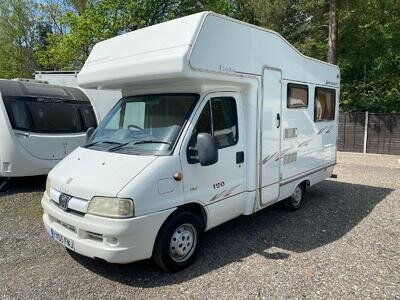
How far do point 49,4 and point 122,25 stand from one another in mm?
14352

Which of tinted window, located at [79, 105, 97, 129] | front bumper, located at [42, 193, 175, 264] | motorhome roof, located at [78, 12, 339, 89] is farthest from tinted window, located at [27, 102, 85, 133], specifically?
front bumper, located at [42, 193, 175, 264]

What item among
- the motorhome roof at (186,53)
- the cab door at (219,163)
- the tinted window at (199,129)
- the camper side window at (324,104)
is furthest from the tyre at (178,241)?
the camper side window at (324,104)

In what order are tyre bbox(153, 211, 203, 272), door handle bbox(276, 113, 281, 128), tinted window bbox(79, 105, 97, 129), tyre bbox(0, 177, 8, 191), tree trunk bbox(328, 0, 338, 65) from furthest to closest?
tree trunk bbox(328, 0, 338, 65) < tinted window bbox(79, 105, 97, 129) < tyre bbox(0, 177, 8, 191) < door handle bbox(276, 113, 281, 128) < tyre bbox(153, 211, 203, 272)

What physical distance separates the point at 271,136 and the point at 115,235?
2939 millimetres

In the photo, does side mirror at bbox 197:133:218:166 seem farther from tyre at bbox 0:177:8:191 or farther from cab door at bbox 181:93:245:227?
tyre at bbox 0:177:8:191

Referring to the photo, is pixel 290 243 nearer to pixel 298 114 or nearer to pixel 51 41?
pixel 298 114

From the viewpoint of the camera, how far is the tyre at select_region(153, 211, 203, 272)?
13.8 feet

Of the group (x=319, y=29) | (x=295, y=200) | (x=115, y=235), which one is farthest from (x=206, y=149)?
(x=319, y=29)

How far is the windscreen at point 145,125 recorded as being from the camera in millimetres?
4445

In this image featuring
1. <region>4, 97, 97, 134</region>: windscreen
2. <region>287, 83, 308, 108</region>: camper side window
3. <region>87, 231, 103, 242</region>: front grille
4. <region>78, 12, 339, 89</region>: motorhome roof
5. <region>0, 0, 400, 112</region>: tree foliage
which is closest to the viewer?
<region>87, 231, 103, 242</region>: front grille

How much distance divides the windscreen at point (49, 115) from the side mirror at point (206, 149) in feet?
18.4

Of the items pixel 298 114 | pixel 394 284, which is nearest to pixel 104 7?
pixel 298 114

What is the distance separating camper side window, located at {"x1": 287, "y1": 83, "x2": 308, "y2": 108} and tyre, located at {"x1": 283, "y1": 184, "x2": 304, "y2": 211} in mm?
1584

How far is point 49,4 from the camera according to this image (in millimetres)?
29984
